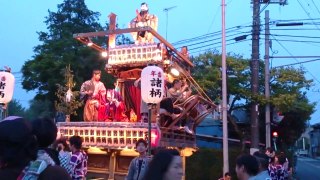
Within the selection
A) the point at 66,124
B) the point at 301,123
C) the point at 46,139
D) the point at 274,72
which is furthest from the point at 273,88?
the point at 46,139

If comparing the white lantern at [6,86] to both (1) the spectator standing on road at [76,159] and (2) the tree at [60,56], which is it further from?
(2) the tree at [60,56]

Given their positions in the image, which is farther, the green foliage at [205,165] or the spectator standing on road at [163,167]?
A: the green foliage at [205,165]

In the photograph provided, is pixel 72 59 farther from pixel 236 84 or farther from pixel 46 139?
pixel 46 139

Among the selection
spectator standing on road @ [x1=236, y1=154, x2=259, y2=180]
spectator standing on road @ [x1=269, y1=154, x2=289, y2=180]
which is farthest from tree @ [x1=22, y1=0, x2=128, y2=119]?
spectator standing on road @ [x1=236, y1=154, x2=259, y2=180]

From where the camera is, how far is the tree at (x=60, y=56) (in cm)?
2964

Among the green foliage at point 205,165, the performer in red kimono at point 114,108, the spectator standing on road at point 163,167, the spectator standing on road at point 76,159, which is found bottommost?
the green foliage at point 205,165

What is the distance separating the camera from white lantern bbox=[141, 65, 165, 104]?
13.4m

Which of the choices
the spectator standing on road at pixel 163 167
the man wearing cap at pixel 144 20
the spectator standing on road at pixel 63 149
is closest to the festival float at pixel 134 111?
the man wearing cap at pixel 144 20

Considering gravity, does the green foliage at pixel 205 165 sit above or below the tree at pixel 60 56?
below

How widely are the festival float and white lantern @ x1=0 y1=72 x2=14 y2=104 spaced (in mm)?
1905

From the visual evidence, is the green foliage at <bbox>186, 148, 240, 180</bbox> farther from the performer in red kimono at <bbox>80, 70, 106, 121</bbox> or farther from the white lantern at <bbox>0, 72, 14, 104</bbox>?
the white lantern at <bbox>0, 72, 14, 104</bbox>

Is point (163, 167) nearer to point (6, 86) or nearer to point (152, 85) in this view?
point (152, 85)

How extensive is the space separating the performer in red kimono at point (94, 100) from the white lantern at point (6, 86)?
244cm

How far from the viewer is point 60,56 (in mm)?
30391
